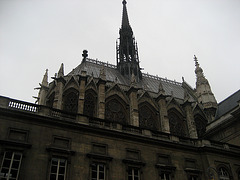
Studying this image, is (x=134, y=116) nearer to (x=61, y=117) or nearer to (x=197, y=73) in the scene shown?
(x=61, y=117)

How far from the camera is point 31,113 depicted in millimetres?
17406

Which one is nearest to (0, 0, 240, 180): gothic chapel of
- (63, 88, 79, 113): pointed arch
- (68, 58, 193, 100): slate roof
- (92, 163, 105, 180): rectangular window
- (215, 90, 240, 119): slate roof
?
(92, 163, 105, 180): rectangular window

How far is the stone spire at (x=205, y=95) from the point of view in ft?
120

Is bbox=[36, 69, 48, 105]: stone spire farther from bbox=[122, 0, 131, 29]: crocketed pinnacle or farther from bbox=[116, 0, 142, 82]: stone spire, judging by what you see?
bbox=[122, 0, 131, 29]: crocketed pinnacle

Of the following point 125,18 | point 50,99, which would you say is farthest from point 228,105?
point 125,18

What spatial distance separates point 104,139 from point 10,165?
6379mm

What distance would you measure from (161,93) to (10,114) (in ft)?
67.2

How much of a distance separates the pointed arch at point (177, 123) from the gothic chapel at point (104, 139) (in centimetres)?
→ 15

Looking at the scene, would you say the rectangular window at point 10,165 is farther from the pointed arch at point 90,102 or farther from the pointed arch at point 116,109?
the pointed arch at point 116,109

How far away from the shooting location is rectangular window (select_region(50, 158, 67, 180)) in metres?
16.2

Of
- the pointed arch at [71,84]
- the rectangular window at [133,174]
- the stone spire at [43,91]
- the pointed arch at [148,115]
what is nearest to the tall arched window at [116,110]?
the pointed arch at [148,115]

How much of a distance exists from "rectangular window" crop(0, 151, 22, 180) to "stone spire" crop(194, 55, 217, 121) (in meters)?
26.7

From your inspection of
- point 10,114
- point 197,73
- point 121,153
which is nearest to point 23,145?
point 10,114

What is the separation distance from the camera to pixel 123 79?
39.5 metres
